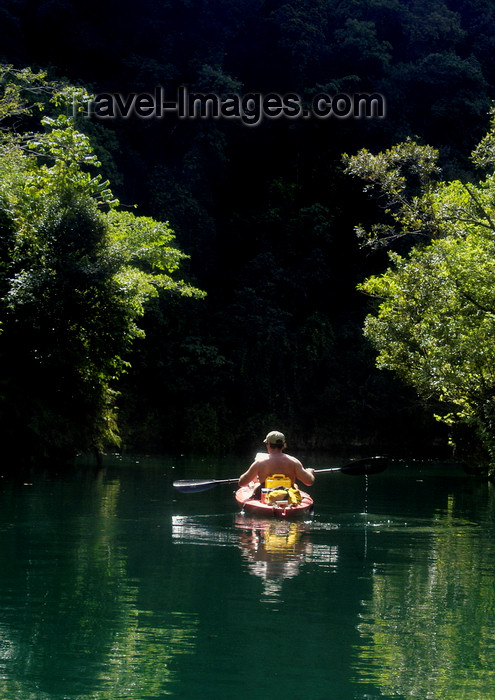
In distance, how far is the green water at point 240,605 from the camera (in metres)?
4.26

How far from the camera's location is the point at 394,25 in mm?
35312

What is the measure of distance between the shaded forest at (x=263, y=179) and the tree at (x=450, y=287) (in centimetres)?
1030

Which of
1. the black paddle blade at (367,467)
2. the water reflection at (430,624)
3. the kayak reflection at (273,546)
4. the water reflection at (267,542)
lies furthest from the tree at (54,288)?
the water reflection at (430,624)

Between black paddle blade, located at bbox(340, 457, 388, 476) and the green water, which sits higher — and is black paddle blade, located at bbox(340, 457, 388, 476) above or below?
above

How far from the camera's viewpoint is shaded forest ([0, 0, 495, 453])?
30.3 meters

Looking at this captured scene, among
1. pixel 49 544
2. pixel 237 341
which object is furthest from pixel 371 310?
pixel 49 544

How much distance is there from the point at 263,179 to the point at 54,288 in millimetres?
18694

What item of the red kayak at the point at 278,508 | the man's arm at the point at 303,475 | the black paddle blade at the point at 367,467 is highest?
the black paddle blade at the point at 367,467

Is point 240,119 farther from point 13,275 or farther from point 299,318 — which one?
point 13,275

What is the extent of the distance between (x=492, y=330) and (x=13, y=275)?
8843 millimetres

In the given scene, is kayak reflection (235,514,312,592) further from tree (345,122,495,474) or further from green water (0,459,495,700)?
tree (345,122,495,474)

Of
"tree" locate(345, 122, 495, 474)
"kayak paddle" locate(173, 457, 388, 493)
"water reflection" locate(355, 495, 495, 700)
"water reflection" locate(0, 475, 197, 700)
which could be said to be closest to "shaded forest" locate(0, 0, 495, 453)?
"tree" locate(345, 122, 495, 474)

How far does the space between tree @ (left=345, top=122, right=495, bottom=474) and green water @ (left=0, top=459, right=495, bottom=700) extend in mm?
4644

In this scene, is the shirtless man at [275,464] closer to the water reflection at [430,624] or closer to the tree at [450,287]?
the water reflection at [430,624]
